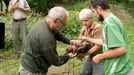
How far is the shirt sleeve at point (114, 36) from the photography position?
4.56m

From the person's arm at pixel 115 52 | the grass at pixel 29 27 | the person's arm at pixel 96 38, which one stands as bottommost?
the grass at pixel 29 27

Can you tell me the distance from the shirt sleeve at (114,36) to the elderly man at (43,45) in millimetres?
611

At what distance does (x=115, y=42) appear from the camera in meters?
4.58

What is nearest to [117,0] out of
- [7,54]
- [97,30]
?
[7,54]

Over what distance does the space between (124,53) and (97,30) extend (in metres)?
1.29

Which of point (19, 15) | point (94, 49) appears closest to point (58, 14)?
point (94, 49)

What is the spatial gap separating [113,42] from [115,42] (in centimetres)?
2

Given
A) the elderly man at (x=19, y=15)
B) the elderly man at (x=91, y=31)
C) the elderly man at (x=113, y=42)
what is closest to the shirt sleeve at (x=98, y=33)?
the elderly man at (x=91, y=31)

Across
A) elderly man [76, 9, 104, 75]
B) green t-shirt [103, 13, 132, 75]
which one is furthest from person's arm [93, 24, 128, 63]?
elderly man [76, 9, 104, 75]

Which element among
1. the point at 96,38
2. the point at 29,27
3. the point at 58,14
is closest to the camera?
the point at 58,14

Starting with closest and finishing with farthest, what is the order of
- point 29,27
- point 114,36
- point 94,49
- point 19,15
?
point 114,36
point 94,49
point 19,15
point 29,27

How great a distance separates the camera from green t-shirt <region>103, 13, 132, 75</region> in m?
4.57

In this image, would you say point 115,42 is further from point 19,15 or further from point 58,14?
point 19,15

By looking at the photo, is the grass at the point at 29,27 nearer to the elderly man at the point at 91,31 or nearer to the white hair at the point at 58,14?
the elderly man at the point at 91,31
